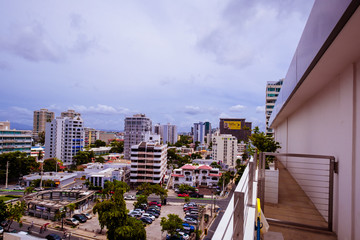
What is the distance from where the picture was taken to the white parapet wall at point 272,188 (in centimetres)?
295

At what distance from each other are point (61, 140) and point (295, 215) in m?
34.9

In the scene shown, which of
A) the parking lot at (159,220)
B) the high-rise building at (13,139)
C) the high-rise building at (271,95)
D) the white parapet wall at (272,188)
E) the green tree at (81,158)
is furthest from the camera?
the green tree at (81,158)

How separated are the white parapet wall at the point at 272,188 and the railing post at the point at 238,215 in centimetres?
244

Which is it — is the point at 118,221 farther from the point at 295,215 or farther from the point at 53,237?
the point at 295,215

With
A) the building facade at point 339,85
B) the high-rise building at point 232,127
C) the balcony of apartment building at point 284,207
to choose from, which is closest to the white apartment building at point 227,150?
the high-rise building at point 232,127

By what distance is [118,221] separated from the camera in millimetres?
9875

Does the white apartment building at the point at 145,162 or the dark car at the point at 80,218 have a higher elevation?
the white apartment building at the point at 145,162

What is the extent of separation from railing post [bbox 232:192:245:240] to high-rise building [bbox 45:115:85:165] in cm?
3501

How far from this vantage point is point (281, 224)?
2264 millimetres

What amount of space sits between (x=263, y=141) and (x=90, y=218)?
13.5 m

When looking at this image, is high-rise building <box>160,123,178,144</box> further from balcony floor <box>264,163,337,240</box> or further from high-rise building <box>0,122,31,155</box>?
balcony floor <box>264,163,337,240</box>

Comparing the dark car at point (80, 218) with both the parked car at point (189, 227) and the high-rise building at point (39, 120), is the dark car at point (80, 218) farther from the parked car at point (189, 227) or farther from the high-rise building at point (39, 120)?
the high-rise building at point (39, 120)

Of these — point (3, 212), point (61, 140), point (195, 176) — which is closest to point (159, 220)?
point (3, 212)

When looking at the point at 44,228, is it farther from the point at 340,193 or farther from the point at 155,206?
the point at 340,193
